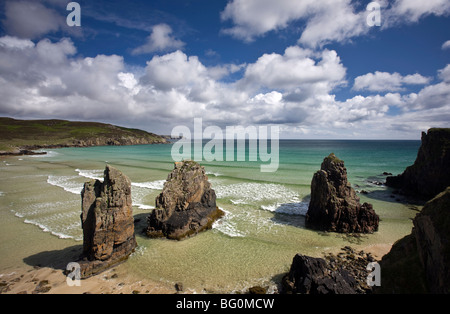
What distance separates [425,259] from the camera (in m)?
6.92

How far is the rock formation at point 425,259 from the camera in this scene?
237 inches

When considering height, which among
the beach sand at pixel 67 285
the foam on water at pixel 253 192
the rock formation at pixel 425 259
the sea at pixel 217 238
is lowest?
the beach sand at pixel 67 285

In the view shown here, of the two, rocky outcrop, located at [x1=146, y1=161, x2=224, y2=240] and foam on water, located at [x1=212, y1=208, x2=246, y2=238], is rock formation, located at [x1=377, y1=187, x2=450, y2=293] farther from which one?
rocky outcrop, located at [x1=146, y1=161, x2=224, y2=240]

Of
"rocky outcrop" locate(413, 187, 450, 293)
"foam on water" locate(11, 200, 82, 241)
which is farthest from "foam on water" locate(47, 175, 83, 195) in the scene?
"rocky outcrop" locate(413, 187, 450, 293)

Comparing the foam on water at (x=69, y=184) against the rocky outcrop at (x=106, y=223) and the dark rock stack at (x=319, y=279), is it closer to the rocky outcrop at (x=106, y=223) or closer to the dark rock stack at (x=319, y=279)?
the rocky outcrop at (x=106, y=223)

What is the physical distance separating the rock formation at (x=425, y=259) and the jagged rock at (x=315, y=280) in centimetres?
215

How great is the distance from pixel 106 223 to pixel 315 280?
12.0 meters

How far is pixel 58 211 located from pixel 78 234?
7.37 meters

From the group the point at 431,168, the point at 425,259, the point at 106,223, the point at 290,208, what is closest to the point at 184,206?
the point at 106,223

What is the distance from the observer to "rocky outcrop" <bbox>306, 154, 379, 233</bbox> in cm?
1747

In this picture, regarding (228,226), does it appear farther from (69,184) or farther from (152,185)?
(69,184)

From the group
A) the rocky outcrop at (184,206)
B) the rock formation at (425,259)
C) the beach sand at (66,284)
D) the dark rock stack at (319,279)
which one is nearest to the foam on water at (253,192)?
the rocky outcrop at (184,206)
